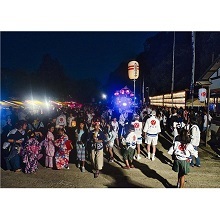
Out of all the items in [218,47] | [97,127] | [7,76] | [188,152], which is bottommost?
[188,152]

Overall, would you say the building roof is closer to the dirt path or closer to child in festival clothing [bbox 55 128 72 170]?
the dirt path

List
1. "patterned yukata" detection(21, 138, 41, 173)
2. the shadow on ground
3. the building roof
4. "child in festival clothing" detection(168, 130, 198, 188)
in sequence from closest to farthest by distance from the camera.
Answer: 1. "child in festival clothing" detection(168, 130, 198, 188)
2. the shadow on ground
3. "patterned yukata" detection(21, 138, 41, 173)
4. the building roof

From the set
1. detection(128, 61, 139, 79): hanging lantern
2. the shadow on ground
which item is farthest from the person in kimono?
detection(128, 61, 139, 79): hanging lantern

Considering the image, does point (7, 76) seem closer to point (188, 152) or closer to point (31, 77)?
point (31, 77)

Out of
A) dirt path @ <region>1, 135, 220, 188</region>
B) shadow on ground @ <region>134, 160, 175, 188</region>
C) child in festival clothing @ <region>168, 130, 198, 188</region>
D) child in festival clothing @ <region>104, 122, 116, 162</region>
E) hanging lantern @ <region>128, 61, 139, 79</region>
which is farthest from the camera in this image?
hanging lantern @ <region>128, 61, 139, 79</region>

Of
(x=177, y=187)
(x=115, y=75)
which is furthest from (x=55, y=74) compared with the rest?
(x=177, y=187)

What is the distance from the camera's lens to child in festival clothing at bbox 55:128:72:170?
23.6 ft

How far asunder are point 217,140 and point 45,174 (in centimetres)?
853

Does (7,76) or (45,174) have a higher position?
(7,76)

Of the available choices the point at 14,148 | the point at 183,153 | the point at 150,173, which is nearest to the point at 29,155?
the point at 14,148

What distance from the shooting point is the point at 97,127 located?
22.1ft

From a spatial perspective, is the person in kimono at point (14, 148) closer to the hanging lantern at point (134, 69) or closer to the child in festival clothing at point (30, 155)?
the child in festival clothing at point (30, 155)

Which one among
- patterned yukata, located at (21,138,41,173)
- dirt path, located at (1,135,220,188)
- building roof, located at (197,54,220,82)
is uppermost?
building roof, located at (197,54,220,82)

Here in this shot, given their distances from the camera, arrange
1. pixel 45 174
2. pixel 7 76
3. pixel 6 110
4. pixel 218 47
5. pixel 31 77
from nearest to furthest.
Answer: pixel 45 174 → pixel 6 110 → pixel 218 47 → pixel 7 76 → pixel 31 77
